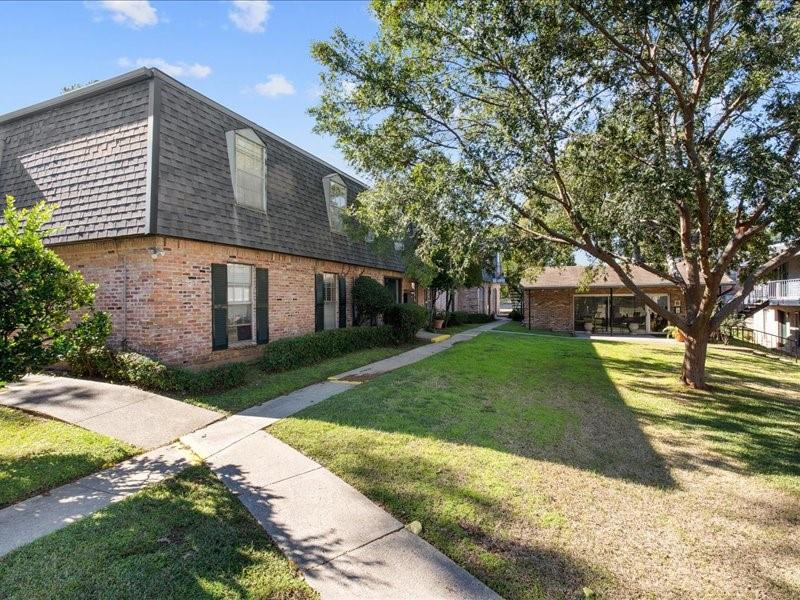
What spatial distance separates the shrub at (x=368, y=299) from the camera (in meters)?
14.0

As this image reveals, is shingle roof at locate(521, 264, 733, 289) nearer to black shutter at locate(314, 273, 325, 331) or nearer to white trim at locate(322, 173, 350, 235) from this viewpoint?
white trim at locate(322, 173, 350, 235)

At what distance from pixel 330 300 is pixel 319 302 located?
95 centimetres

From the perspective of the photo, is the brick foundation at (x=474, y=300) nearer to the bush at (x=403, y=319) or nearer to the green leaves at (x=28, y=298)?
the bush at (x=403, y=319)

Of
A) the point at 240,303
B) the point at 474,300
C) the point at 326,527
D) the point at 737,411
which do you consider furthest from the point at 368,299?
the point at 474,300

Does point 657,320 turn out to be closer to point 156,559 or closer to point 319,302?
point 319,302

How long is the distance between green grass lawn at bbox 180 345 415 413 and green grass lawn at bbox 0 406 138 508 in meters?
1.71

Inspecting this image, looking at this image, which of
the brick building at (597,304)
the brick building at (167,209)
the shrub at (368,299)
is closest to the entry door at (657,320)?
the brick building at (597,304)

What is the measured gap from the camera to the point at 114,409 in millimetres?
6113

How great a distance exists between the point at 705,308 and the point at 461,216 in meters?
5.58

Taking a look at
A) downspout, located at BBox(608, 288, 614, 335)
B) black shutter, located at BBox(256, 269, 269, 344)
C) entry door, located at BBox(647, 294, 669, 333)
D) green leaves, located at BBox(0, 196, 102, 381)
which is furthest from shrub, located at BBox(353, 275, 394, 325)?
entry door, located at BBox(647, 294, 669, 333)

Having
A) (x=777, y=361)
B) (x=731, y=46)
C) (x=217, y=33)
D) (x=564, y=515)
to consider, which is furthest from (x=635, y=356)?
(x=217, y=33)

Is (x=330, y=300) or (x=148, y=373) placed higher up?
(x=330, y=300)

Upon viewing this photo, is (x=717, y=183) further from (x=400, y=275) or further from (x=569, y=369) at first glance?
(x=400, y=275)

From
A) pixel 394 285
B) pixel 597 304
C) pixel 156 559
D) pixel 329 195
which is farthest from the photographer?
pixel 597 304
